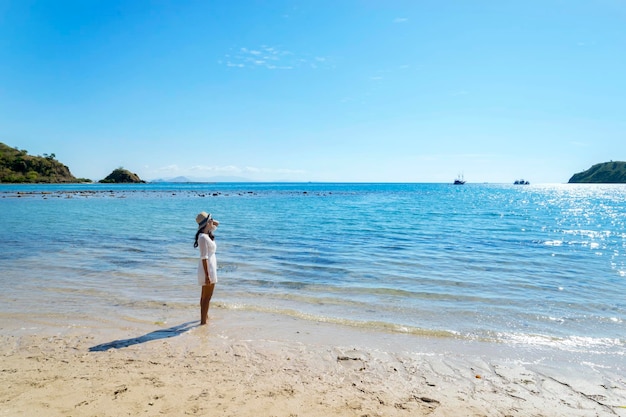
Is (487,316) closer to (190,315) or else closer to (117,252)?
(190,315)

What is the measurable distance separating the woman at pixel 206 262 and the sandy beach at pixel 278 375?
661 mm

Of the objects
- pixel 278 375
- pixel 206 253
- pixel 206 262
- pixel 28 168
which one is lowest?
pixel 278 375

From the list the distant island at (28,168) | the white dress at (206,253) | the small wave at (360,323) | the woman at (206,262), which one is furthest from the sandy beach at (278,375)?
the distant island at (28,168)

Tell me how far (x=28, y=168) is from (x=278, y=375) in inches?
7661

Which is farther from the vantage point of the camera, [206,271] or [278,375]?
[206,271]

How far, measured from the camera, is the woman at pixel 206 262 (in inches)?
321

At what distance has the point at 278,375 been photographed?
18.9 feet

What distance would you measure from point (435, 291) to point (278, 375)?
639 centimetres

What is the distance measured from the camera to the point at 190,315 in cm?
870

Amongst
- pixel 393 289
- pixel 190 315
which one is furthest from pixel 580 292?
pixel 190 315

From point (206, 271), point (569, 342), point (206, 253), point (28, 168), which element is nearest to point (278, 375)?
point (206, 271)

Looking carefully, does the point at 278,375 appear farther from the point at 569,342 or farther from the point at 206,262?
the point at 569,342

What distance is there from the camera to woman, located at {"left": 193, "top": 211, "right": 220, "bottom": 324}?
8.16 meters

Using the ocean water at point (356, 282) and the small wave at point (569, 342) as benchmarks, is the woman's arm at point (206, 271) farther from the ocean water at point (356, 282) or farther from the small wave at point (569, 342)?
the small wave at point (569, 342)
